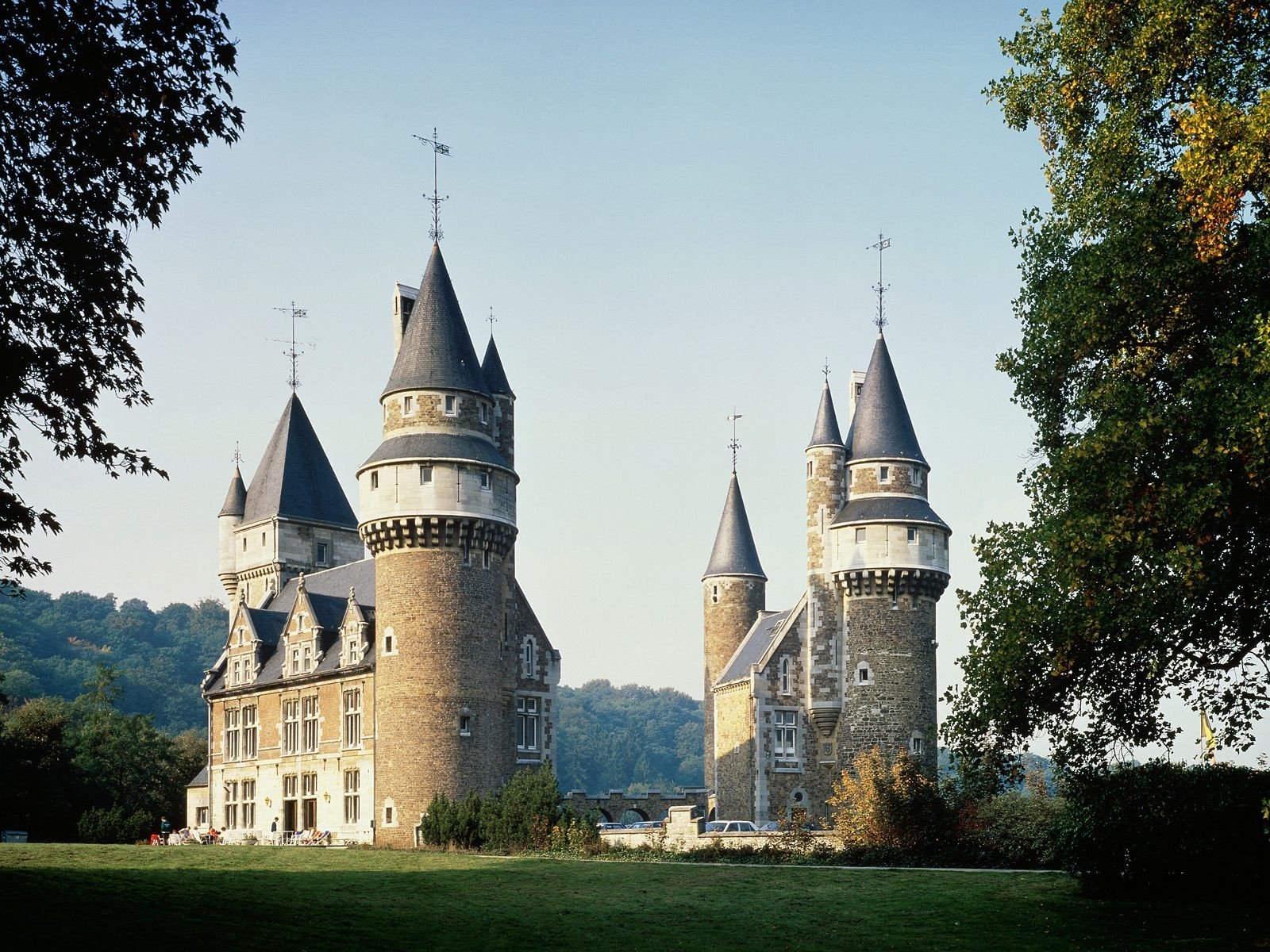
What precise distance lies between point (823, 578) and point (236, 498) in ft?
97.3

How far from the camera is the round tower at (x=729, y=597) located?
205 ft

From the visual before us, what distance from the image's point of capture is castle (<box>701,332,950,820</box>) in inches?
1921

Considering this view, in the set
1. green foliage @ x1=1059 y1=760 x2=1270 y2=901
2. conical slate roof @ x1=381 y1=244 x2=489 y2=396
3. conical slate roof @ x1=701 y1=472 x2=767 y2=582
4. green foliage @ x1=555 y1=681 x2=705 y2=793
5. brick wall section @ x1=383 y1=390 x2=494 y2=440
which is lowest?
green foliage @ x1=555 y1=681 x2=705 y2=793

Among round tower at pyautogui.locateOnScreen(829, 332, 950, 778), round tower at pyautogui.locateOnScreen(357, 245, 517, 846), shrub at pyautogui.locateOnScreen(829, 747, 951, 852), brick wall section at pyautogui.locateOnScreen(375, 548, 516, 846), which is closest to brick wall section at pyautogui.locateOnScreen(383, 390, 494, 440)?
round tower at pyautogui.locateOnScreen(357, 245, 517, 846)

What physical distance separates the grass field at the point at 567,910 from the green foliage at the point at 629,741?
80.9 metres

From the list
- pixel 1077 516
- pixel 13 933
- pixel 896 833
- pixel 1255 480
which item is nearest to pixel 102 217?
pixel 13 933

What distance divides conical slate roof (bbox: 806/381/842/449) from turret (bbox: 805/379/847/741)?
0.03 metres

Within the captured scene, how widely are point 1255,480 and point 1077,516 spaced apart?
2451mm

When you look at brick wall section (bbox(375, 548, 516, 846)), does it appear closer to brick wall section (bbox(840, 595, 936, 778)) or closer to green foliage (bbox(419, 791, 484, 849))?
green foliage (bbox(419, 791, 484, 849))

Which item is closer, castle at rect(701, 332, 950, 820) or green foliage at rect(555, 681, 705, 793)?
castle at rect(701, 332, 950, 820)

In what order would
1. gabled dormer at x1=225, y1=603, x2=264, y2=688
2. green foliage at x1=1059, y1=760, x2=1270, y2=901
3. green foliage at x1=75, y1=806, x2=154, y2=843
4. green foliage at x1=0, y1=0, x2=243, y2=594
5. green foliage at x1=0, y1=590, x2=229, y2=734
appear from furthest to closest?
1. green foliage at x1=0, y1=590, x2=229, y2=734
2. gabled dormer at x1=225, y1=603, x2=264, y2=688
3. green foliage at x1=75, y1=806, x2=154, y2=843
4. green foliage at x1=1059, y1=760, x2=1270, y2=901
5. green foliage at x1=0, y1=0, x2=243, y2=594

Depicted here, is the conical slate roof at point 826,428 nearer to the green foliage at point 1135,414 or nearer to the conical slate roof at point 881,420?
the conical slate roof at point 881,420

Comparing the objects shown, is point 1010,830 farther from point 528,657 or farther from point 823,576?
point 528,657

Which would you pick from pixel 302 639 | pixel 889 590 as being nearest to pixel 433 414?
pixel 302 639
